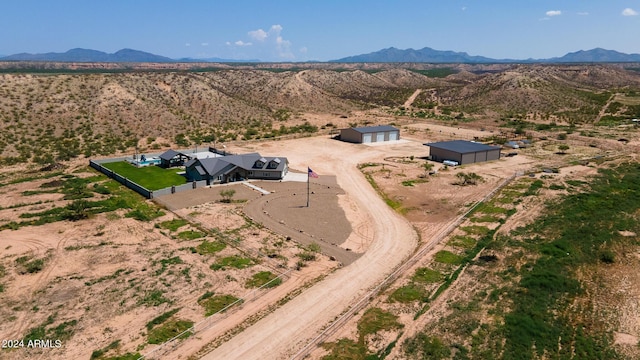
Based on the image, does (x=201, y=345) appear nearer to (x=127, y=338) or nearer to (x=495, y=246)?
(x=127, y=338)

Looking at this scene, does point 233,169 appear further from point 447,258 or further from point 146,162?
point 447,258

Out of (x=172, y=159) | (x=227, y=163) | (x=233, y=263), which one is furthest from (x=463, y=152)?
(x=233, y=263)

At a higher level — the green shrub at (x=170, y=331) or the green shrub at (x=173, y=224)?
the green shrub at (x=173, y=224)

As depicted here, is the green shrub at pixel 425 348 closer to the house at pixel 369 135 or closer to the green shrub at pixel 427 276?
the green shrub at pixel 427 276

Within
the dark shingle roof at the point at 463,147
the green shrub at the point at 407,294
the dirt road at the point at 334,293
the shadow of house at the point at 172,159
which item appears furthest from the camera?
the dark shingle roof at the point at 463,147

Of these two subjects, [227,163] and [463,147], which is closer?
[227,163]

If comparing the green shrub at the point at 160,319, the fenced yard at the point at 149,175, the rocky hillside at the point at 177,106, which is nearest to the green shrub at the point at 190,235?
the green shrub at the point at 160,319

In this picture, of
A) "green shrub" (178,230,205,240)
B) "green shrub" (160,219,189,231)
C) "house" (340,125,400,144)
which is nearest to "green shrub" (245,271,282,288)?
"green shrub" (178,230,205,240)

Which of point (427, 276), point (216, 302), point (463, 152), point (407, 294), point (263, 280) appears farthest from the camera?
point (463, 152)
